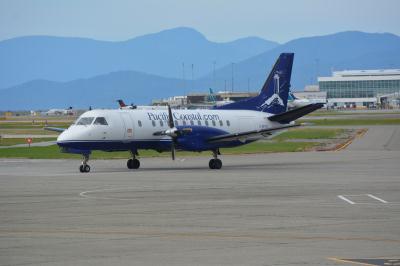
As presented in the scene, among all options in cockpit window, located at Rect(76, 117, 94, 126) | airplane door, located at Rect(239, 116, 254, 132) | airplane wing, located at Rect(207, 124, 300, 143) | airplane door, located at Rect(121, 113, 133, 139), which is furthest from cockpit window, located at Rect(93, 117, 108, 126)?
airplane door, located at Rect(239, 116, 254, 132)

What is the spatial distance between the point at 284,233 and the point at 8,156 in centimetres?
3826

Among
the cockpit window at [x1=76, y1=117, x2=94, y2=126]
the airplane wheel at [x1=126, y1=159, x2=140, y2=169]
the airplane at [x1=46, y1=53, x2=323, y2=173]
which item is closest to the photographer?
the airplane at [x1=46, y1=53, x2=323, y2=173]

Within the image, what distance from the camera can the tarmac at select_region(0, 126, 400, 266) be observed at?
16.3m

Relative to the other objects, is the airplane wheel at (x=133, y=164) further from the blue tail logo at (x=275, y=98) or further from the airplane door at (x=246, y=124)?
the blue tail logo at (x=275, y=98)

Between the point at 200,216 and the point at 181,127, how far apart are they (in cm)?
2001

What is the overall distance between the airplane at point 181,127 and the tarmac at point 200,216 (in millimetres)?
1402

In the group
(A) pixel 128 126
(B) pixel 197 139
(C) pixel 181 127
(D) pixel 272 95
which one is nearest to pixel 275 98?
(D) pixel 272 95

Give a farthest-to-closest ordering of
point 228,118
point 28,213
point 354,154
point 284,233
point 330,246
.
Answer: point 354,154 → point 228,118 → point 28,213 → point 284,233 → point 330,246

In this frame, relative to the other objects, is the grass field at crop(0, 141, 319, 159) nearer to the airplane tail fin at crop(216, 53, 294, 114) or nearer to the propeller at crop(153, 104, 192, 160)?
the airplane tail fin at crop(216, 53, 294, 114)

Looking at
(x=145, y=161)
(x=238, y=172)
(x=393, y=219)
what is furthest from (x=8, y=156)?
(x=393, y=219)

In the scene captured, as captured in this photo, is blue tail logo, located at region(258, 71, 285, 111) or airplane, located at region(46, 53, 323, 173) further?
blue tail logo, located at region(258, 71, 285, 111)

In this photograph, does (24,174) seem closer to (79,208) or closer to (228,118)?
(228,118)

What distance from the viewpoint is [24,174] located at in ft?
128

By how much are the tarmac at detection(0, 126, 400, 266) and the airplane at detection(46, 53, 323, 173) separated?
140 centimetres
